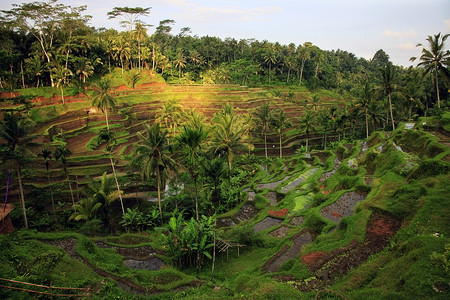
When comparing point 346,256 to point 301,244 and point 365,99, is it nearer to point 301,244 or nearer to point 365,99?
point 301,244

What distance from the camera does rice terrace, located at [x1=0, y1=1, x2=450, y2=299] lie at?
37.6 feet

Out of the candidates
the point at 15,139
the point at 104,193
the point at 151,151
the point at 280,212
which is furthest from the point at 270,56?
the point at 15,139

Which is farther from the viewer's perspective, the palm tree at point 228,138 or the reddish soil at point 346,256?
the palm tree at point 228,138

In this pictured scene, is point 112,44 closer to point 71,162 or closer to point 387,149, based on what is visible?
point 71,162

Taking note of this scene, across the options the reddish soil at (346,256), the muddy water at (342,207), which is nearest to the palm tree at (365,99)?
the muddy water at (342,207)

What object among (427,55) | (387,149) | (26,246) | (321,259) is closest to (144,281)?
(26,246)

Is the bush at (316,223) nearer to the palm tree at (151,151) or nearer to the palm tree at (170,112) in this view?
the palm tree at (151,151)

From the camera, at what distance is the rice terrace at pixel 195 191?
451 inches

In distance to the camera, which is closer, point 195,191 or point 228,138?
point 195,191

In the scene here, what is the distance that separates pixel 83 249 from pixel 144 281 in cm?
492

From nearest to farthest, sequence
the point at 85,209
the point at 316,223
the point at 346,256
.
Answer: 1. the point at 346,256
2. the point at 316,223
3. the point at 85,209

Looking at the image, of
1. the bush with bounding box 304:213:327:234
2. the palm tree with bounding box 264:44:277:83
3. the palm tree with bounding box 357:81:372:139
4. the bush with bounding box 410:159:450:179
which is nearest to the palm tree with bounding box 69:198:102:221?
the bush with bounding box 304:213:327:234

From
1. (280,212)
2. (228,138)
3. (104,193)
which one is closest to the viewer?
(280,212)

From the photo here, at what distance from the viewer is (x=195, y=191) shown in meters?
18.0
